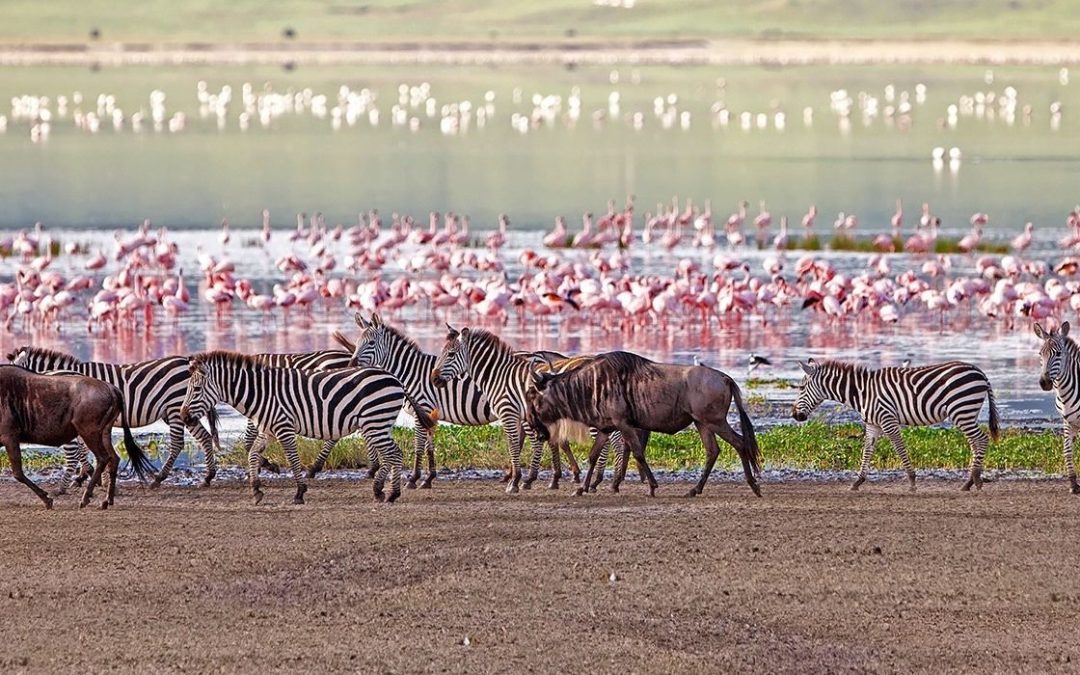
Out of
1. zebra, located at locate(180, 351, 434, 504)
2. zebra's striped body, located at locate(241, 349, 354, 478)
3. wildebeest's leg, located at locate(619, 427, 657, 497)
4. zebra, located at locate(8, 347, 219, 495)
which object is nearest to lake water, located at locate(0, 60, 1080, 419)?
wildebeest's leg, located at locate(619, 427, 657, 497)

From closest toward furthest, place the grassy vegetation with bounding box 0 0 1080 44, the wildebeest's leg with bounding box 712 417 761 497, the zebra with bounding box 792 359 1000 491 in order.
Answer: the wildebeest's leg with bounding box 712 417 761 497
the zebra with bounding box 792 359 1000 491
the grassy vegetation with bounding box 0 0 1080 44

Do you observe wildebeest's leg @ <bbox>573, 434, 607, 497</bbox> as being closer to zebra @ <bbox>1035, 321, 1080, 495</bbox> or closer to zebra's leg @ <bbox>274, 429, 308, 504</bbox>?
zebra's leg @ <bbox>274, 429, 308, 504</bbox>

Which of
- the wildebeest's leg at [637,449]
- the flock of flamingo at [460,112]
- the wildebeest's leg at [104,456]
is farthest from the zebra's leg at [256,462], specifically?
the flock of flamingo at [460,112]

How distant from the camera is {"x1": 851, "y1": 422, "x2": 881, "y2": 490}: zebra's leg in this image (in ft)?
43.5

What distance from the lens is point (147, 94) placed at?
118m

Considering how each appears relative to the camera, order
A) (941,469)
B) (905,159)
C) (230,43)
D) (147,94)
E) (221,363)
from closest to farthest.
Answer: (221,363) < (941,469) < (905,159) < (147,94) < (230,43)

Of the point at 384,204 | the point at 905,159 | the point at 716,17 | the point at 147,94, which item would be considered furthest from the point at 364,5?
the point at 384,204

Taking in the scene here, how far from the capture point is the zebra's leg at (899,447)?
13266 mm

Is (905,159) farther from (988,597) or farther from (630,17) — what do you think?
(630,17)

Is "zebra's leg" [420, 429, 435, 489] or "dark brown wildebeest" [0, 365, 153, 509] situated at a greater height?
"dark brown wildebeest" [0, 365, 153, 509]

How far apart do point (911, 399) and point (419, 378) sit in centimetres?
335

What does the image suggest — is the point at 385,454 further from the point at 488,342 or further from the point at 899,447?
the point at 899,447

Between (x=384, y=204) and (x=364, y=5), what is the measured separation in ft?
465

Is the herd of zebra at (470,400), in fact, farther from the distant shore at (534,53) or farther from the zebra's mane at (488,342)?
the distant shore at (534,53)
